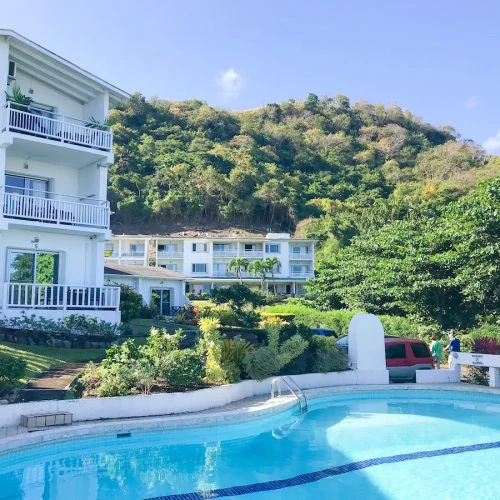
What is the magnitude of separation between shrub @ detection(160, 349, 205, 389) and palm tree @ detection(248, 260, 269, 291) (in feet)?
165

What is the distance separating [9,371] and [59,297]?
28.1ft

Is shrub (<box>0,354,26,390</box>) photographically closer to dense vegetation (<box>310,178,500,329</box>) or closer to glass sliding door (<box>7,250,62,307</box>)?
glass sliding door (<box>7,250,62,307</box>)

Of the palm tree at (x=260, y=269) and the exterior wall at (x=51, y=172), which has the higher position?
the palm tree at (x=260, y=269)

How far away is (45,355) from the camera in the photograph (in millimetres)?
14633

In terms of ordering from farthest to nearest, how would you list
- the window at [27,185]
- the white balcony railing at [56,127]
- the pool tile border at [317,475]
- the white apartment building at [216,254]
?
the white apartment building at [216,254] → the window at [27,185] → the white balcony railing at [56,127] → the pool tile border at [317,475]

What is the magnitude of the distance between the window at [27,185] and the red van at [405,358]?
45.6 ft

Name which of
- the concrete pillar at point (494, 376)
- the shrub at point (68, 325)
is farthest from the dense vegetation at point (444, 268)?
the shrub at point (68, 325)

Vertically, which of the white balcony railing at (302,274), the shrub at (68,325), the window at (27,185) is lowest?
the shrub at (68,325)

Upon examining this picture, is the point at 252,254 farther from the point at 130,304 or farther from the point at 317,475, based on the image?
the point at 317,475

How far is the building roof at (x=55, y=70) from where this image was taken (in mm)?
18438

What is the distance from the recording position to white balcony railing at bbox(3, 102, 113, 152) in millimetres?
18031

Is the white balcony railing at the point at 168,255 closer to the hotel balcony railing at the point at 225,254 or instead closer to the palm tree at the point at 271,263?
the hotel balcony railing at the point at 225,254

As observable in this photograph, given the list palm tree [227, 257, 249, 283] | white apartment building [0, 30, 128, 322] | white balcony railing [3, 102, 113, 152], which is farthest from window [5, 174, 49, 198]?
palm tree [227, 257, 249, 283]

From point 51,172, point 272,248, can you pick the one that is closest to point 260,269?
point 272,248
